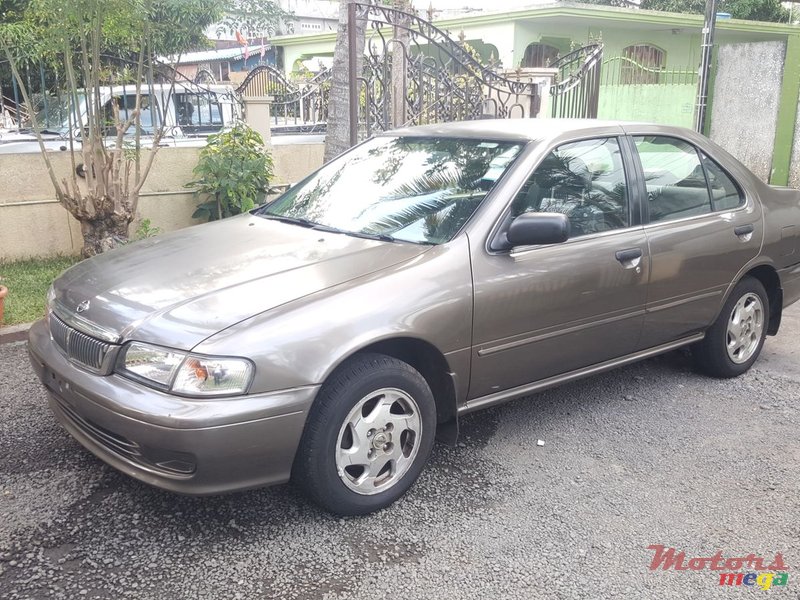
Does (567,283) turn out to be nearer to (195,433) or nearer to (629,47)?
(195,433)

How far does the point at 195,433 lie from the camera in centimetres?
275

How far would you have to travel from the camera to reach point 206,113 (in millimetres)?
8641

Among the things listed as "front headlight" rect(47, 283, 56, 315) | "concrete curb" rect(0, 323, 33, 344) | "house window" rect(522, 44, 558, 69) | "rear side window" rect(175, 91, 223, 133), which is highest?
"house window" rect(522, 44, 558, 69)

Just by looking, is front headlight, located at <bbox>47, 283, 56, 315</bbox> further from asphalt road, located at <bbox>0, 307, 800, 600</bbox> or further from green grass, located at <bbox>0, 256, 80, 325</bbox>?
green grass, located at <bbox>0, 256, 80, 325</bbox>

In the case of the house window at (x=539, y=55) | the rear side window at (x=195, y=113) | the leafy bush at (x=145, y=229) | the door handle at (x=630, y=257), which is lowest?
the leafy bush at (x=145, y=229)

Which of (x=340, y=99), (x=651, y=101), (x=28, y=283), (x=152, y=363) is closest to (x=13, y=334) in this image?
(x=28, y=283)

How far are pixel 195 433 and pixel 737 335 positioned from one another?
146 inches

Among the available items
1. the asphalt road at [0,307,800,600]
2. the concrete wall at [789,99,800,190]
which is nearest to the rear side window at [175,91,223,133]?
the asphalt road at [0,307,800,600]

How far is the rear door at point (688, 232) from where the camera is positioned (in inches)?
170

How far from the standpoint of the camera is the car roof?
405 cm

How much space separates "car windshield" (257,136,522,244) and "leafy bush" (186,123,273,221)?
307 cm

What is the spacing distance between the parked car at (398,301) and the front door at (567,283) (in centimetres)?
1

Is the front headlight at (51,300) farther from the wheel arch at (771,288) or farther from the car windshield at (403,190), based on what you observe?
the wheel arch at (771,288)

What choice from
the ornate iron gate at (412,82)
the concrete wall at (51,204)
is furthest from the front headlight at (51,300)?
the ornate iron gate at (412,82)
